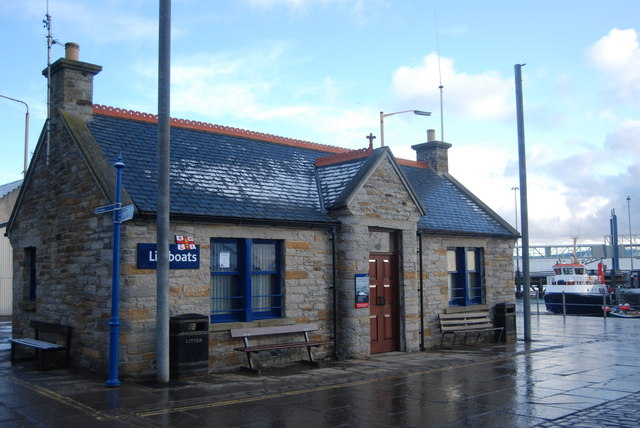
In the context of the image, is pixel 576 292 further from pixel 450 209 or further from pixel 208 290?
pixel 208 290

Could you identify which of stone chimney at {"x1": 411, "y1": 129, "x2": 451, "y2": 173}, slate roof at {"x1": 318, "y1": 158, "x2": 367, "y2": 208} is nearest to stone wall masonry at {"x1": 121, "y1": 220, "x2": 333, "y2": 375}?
slate roof at {"x1": 318, "y1": 158, "x2": 367, "y2": 208}

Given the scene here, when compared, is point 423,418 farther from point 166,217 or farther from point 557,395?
point 166,217

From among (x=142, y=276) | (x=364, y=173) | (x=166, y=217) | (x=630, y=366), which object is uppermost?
(x=364, y=173)

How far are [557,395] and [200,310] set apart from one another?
6645mm

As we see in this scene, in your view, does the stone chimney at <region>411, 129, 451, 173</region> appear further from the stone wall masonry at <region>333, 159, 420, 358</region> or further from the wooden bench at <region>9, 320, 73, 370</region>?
the wooden bench at <region>9, 320, 73, 370</region>

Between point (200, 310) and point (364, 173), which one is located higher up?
point (364, 173)

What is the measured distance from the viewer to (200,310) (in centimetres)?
1207

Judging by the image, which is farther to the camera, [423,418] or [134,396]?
[134,396]

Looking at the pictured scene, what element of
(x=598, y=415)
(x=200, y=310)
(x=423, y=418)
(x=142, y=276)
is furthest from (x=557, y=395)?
(x=142, y=276)

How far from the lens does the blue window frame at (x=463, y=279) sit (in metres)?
17.8

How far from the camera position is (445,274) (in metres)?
17.1

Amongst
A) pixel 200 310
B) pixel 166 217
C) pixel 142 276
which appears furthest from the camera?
pixel 200 310

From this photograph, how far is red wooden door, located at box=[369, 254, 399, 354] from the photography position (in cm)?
1495

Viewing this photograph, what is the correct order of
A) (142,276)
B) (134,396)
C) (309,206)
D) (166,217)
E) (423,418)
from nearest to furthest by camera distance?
1. (423,418)
2. (134,396)
3. (166,217)
4. (142,276)
5. (309,206)
